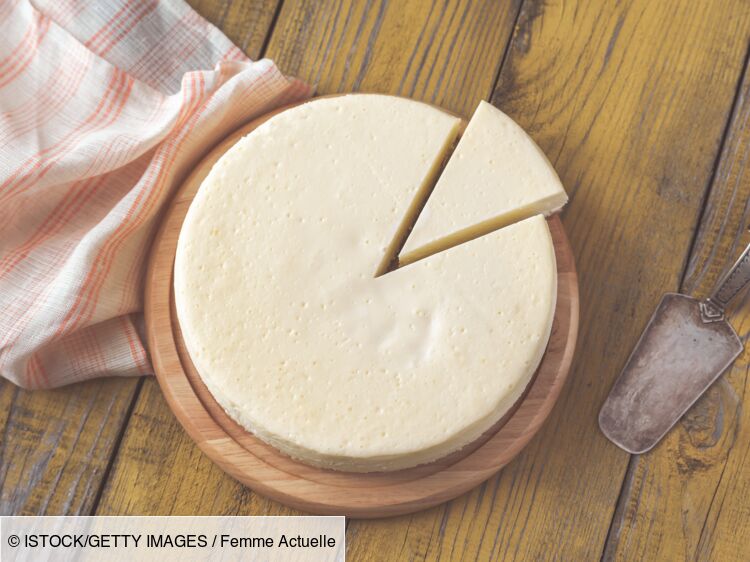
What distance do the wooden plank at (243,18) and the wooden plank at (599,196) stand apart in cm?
41

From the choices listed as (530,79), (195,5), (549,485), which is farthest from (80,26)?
(549,485)

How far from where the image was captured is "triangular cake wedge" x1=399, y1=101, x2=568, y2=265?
3.68ft

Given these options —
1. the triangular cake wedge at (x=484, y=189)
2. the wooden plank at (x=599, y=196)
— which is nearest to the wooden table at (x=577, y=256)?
the wooden plank at (x=599, y=196)

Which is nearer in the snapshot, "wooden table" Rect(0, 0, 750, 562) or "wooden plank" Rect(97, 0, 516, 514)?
"wooden table" Rect(0, 0, 750, 562)

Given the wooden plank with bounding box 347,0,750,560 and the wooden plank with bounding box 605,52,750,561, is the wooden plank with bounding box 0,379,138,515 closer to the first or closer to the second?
the wooden plank with bounding box 347,0,750,560

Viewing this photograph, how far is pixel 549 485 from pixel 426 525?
0.19 metres

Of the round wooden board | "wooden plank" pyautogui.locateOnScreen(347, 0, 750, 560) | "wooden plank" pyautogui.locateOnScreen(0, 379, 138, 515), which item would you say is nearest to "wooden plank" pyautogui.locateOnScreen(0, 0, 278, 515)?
"wooden plank" pyautogui.locateOnScreen(0, 379, 138, 515)

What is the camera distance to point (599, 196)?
4.33ft

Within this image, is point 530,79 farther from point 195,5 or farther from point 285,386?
point 285,386

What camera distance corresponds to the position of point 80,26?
1.31m

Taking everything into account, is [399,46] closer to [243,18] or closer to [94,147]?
[243,18]

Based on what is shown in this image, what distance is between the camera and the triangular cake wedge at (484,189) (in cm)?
112

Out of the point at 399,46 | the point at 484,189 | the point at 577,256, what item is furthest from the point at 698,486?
the point at 399,46

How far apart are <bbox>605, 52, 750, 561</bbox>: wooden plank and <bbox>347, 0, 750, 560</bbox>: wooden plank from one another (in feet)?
0.04
